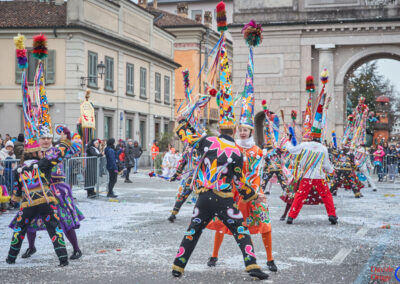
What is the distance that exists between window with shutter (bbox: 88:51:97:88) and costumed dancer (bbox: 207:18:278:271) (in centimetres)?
2455

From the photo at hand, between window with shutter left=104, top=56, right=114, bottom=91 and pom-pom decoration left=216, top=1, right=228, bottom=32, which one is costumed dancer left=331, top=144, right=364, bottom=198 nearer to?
pom-pom decoration left=216, top=1, right=228, bottom=32

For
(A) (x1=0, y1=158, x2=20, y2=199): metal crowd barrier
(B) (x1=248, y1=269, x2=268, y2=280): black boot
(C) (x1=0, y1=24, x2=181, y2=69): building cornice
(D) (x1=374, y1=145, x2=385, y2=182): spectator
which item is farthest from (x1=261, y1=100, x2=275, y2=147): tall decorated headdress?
(C) (x1=0, y1=24, x2=181, y2=69): building cornice

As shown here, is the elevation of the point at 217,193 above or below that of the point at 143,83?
below

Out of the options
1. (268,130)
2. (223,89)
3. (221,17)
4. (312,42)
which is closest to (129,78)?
(312,42)

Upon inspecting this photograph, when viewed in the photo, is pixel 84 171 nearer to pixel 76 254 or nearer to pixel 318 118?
pixel 318 118

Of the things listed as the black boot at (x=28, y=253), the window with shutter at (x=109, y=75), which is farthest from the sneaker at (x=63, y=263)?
the window with shutter at (x=109, y=75)

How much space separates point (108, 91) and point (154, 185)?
1364 centimetres

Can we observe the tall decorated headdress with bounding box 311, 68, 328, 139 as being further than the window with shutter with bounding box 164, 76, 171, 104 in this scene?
No

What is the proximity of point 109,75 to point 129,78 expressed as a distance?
279 cm

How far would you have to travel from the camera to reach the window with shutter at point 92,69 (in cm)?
3089

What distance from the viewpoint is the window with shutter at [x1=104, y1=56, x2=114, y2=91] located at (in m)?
33.2

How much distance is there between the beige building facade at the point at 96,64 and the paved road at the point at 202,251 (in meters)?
17.8

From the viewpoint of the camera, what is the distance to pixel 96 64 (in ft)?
104

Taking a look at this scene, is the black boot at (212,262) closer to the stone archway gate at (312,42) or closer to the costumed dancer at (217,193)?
the costumed dancer at (217,193)
